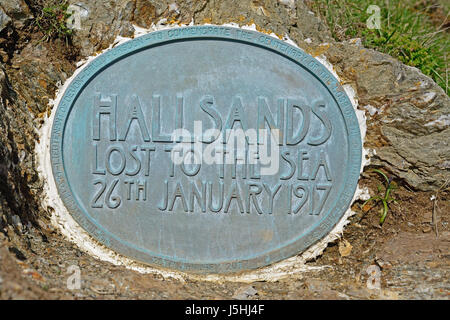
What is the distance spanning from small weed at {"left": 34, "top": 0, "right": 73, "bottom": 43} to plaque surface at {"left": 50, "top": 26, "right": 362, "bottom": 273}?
14.4 inches

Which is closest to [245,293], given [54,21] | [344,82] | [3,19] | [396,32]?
[344,82]

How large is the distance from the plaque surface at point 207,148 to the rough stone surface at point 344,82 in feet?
0.49

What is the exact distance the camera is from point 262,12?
120 inches

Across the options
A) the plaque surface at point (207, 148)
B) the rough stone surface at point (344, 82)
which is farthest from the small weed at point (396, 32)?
the plaque surface at point (207, 148)

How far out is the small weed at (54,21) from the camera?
3.11 meters

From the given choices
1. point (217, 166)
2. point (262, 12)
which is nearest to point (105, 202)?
point (217, 166)

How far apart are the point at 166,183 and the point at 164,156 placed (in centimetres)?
15

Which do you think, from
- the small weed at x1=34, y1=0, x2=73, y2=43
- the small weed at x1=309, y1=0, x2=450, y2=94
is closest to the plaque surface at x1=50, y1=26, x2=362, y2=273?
the small weed at x1=34, y1=0, x2=73, y2=43

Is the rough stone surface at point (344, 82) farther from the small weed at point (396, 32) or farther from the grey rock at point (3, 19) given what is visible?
the small weed at point (396, 32)

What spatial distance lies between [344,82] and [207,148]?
2.78 ft

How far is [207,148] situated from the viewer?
2.90 m

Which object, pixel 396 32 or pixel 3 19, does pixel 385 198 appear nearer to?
pixel 396 32

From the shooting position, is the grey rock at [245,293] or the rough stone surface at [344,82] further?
the rough stone surface at [344,82]

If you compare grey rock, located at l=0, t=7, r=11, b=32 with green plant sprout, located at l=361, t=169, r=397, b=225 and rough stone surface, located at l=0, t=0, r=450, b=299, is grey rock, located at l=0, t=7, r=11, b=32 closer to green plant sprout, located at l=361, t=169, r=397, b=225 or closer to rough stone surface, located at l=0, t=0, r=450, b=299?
rough stone surface, located at l=0, t=0, r=450, b=299
